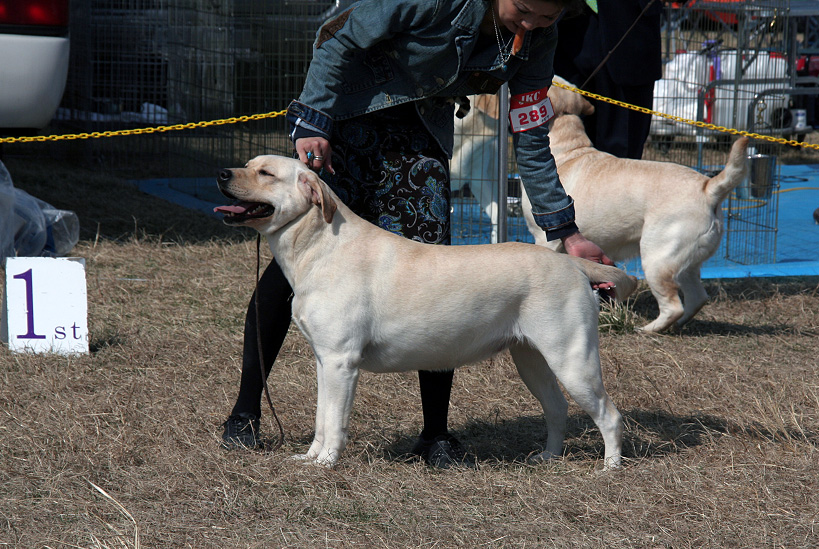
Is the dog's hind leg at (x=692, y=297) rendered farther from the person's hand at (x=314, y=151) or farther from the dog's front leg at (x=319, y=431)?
the person's hand at (x=314, y=151)

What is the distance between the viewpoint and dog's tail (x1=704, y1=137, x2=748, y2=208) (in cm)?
421

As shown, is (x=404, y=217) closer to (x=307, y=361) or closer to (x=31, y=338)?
(x=307, y=361)

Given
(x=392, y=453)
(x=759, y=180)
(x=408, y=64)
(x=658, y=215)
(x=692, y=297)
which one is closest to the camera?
(x=408, y=64)

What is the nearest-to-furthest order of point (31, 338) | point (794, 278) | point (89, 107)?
point (31, 338), point (794, 278), point (89, 107)

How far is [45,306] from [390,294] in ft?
6.71

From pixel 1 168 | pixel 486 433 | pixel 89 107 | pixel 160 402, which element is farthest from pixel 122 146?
pixel 486 433

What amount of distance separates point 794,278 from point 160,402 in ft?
14.6

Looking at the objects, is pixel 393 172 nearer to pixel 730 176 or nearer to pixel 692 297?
pixel 730 176

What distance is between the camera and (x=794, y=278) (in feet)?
19.2

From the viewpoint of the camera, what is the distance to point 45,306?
12.6ft

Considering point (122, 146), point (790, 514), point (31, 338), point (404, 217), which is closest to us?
point (790, 514)

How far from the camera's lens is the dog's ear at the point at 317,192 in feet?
8.22

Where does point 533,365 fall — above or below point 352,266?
below

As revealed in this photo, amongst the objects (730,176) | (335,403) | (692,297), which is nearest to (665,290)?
(692,297)
